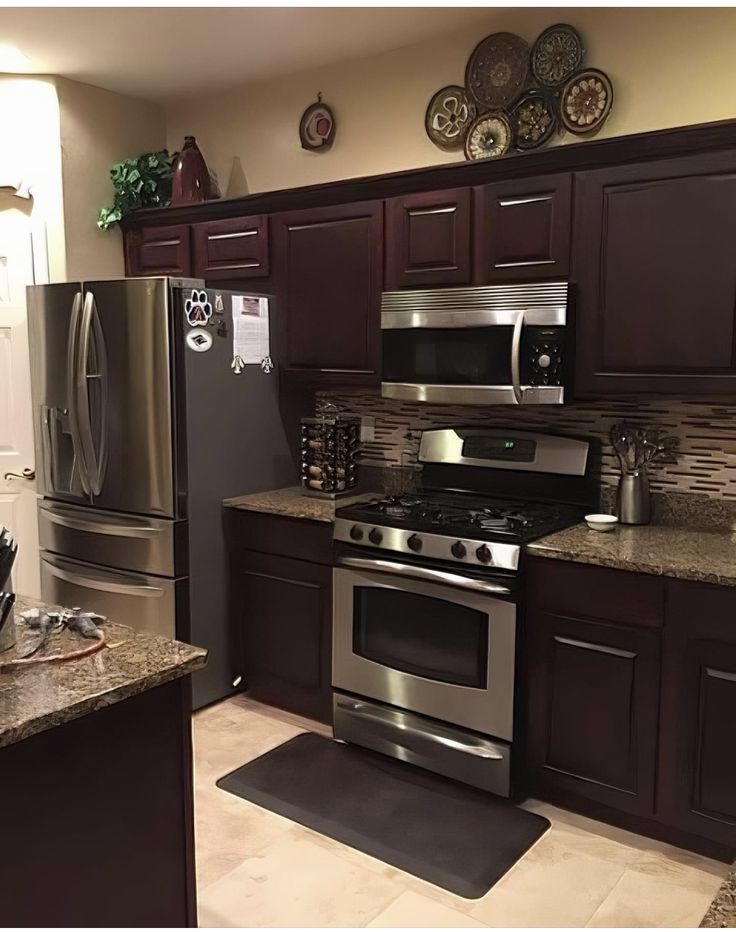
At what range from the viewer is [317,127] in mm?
3770

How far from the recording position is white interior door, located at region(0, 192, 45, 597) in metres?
3.91

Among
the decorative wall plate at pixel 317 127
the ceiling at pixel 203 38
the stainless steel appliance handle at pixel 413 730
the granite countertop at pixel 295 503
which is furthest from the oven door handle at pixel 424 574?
the ceiling at pixel 203 38

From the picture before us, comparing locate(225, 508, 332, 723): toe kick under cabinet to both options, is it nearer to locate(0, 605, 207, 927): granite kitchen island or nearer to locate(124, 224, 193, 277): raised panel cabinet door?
locate(124, 224, 193, 277): raised panel cabinet door

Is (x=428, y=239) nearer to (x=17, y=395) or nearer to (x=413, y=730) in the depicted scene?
(x=413, y=730)

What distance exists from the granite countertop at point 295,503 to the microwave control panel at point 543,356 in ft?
3.07

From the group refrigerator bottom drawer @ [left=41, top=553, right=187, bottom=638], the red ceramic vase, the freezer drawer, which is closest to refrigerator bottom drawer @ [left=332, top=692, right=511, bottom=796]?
refrigerator bottom drawer @ [left=41, top=553, right=187, bottom=638]

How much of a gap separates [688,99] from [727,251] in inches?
28.2

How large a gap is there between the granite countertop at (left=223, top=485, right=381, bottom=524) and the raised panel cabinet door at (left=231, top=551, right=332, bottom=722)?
20 centimetres

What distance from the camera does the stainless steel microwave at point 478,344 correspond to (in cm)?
279

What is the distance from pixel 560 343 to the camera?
278cm

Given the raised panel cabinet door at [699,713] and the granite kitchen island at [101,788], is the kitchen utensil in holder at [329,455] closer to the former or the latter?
the raised panel cabinet door at [699,713]

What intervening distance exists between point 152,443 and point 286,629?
3.06 feet

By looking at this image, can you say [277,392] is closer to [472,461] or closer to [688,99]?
[472,461]

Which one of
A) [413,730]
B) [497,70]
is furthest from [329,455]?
[497,70]
